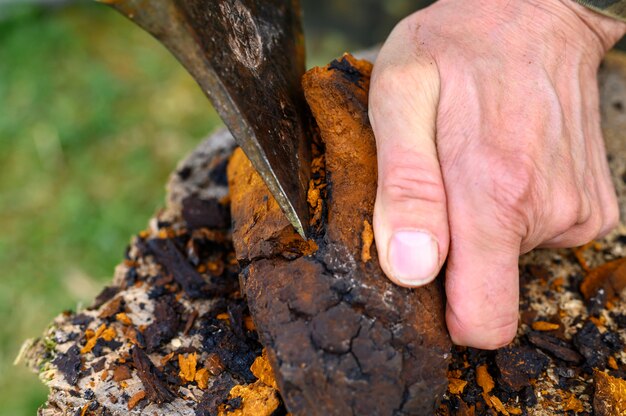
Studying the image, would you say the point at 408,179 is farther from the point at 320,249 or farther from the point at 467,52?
the point at 467,52

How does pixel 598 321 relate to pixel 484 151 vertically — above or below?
below

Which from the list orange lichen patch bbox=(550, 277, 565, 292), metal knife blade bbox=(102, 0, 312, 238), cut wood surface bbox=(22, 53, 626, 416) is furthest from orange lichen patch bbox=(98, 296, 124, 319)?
orange lichen patch bbox=(550, 277, 565, 292)

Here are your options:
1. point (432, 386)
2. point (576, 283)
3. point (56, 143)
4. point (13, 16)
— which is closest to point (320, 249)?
point (432, 386)

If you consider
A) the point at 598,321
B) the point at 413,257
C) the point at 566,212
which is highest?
the point at 413,257

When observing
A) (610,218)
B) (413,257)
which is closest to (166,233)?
(413,257)

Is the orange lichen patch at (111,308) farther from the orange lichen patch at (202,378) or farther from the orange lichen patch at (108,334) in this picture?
the orange lichen patch at (202,378)

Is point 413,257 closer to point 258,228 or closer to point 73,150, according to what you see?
point 258,228

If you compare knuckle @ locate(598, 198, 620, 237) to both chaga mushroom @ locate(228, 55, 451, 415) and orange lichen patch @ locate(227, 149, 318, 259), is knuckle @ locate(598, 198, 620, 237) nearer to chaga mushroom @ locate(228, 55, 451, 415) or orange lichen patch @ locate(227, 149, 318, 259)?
chaga mushroom @ locate(228, 55, 451, 415)
